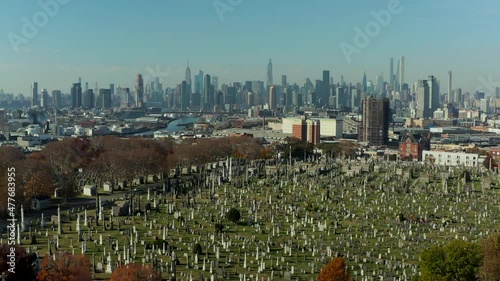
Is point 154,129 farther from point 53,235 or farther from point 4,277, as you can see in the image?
point 4,277

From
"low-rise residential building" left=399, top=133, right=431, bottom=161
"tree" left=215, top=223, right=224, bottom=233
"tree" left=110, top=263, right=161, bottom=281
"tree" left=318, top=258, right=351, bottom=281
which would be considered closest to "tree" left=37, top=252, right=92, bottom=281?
"tree" left=110, top=263, right=161, bottom=281

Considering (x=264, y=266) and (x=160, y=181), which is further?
(x=160, y=181)

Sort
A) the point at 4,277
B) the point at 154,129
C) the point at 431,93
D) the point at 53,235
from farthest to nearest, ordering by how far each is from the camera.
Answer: the point at 431,93 → the point at 154,129 → the point at 53,235 → the point at 4,277

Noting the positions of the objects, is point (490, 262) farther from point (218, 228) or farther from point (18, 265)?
point (18, 265)

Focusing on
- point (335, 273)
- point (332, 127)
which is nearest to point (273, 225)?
point (335, 273)

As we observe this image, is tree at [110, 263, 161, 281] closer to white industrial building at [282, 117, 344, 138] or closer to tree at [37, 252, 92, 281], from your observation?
tree at [37, 252, 92, 281]

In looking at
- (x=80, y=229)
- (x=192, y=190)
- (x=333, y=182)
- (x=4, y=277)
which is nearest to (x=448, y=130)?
(x=333, y=182)
